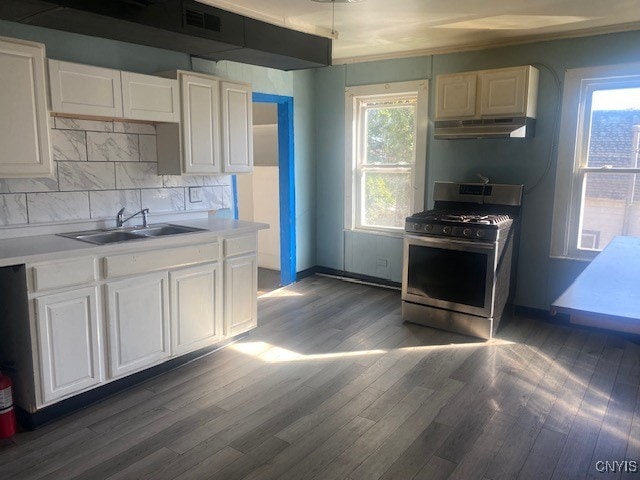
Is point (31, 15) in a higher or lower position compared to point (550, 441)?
higher

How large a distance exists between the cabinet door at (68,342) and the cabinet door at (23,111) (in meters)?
0.71

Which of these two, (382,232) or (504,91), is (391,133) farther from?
(504,91)

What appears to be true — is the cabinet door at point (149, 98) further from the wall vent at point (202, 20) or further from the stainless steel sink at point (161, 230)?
the stainless steel sink at point (161, 230)

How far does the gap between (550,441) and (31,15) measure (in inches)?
134

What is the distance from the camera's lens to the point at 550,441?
238 cm

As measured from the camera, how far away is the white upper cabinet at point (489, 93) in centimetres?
369

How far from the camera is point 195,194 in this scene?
3.81 meters

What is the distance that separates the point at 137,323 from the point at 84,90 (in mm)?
1365

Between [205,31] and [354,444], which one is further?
[205,31]

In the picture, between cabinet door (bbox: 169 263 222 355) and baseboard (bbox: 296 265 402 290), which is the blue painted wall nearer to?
baseboard (bbox: 296 265 402 290)

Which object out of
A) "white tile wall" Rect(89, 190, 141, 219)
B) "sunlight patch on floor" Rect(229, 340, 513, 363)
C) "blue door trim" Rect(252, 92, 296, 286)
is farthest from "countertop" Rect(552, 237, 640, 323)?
"blue door trim" Rect(252, 92, 296, 286)

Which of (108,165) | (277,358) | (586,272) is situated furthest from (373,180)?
(586,272)

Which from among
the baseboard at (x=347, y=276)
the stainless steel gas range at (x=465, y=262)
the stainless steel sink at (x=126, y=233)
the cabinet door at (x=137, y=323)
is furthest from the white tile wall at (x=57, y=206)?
the baseboard at (x=347, y=276)

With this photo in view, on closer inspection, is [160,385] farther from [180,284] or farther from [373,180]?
[373,180]
